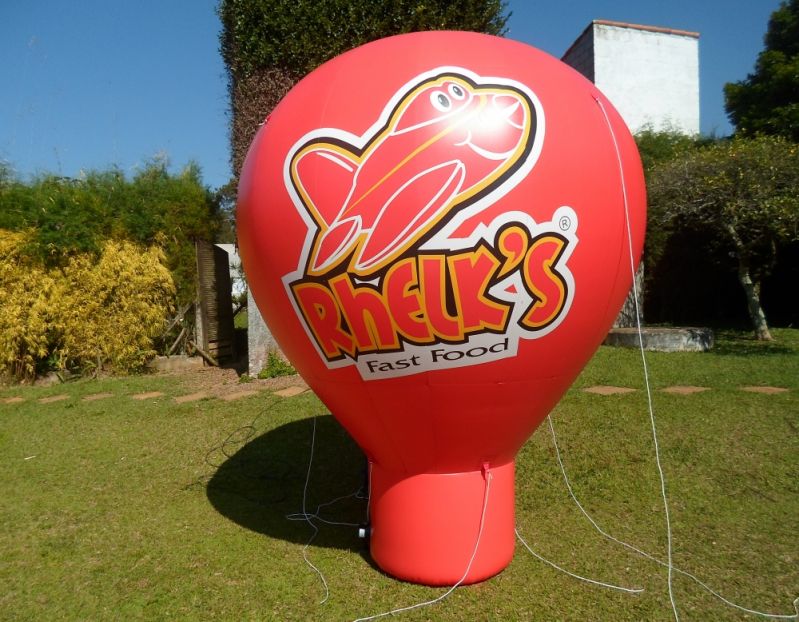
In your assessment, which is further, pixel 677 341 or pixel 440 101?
pixel 677 341

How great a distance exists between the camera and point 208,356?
10578 mm

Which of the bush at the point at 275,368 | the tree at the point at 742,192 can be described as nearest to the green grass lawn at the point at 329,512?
the bush at the point at 275,368

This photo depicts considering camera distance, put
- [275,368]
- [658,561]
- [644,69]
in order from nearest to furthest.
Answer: [658,561] → [275,368] → [644,69]

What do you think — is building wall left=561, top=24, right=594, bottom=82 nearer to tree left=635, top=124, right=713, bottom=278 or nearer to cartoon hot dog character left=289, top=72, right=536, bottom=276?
tree left=635, top=124, right=713, bottom=278

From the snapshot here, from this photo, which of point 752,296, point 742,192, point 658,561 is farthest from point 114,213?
point 752,296

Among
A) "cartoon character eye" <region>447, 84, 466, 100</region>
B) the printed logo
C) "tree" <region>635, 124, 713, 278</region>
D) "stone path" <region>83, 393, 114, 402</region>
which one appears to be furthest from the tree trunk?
Result: "stone path" <region>83, 393, 114, 402</region>

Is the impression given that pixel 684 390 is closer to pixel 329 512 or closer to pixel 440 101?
pixel 329 512

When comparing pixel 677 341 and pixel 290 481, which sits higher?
pixel 677 341

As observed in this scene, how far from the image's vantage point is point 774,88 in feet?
54.2

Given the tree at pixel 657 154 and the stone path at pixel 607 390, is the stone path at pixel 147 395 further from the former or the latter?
the tree at pixel 657 154

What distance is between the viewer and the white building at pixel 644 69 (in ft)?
57.6

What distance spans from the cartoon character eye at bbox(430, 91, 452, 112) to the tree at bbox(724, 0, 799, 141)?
1512 cm

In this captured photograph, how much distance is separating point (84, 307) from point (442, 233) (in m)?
8.59

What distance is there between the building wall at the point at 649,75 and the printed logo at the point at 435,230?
16.5 meters
